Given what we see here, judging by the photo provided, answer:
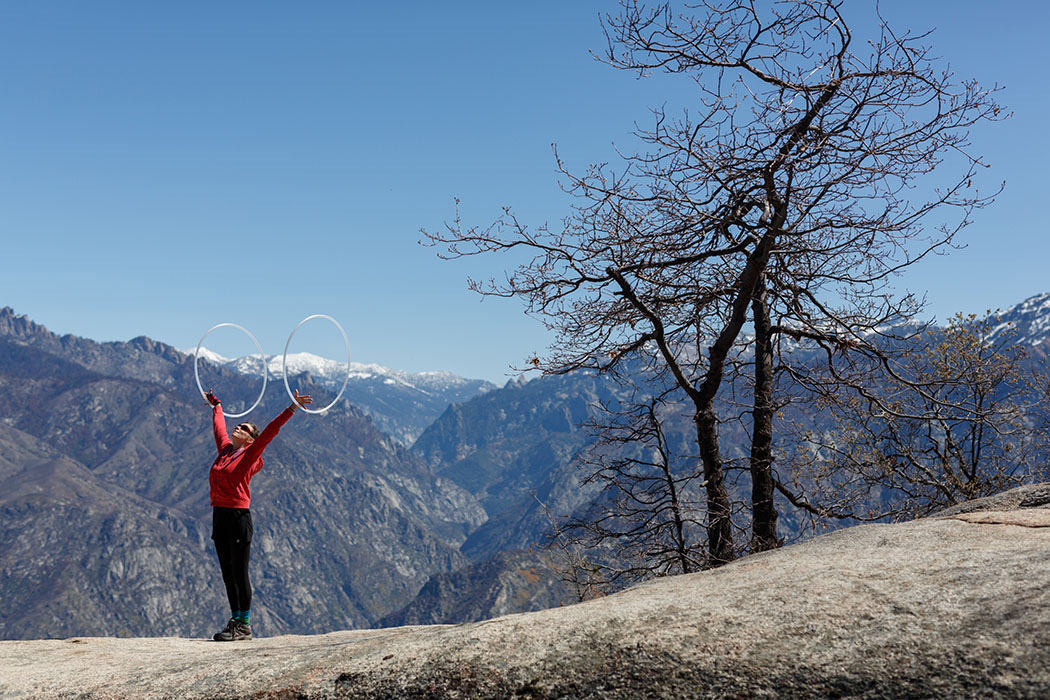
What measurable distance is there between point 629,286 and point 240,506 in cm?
775

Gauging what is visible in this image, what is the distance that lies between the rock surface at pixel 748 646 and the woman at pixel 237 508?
3.68m

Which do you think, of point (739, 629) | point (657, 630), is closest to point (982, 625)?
point (739, 629)

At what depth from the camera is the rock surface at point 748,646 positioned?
19.9 feet

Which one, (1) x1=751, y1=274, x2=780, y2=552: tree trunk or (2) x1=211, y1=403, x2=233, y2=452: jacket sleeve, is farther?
(1) x1=751, y1=274, x2=780, y2=552: tree trunk

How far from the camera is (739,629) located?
6.95 m

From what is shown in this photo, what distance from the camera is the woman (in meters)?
13.2

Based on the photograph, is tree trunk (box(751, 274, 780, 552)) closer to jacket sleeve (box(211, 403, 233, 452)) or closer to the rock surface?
the rock surface

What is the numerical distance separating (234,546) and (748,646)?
31.0ft

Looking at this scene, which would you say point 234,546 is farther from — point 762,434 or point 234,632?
point 762,434

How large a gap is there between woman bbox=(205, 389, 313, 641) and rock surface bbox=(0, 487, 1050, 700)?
12.1 ft

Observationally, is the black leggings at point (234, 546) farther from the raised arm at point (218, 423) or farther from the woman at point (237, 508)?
the raised arm at point (218, 423)

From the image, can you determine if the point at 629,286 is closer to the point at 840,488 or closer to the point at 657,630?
the point at 657,630

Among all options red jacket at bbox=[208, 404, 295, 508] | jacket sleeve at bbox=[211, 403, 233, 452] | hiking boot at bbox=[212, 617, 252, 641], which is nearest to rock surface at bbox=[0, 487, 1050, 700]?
hiking boot at bbox=[212, 617, 252, 641]

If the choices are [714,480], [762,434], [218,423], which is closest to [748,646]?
[714,480]
